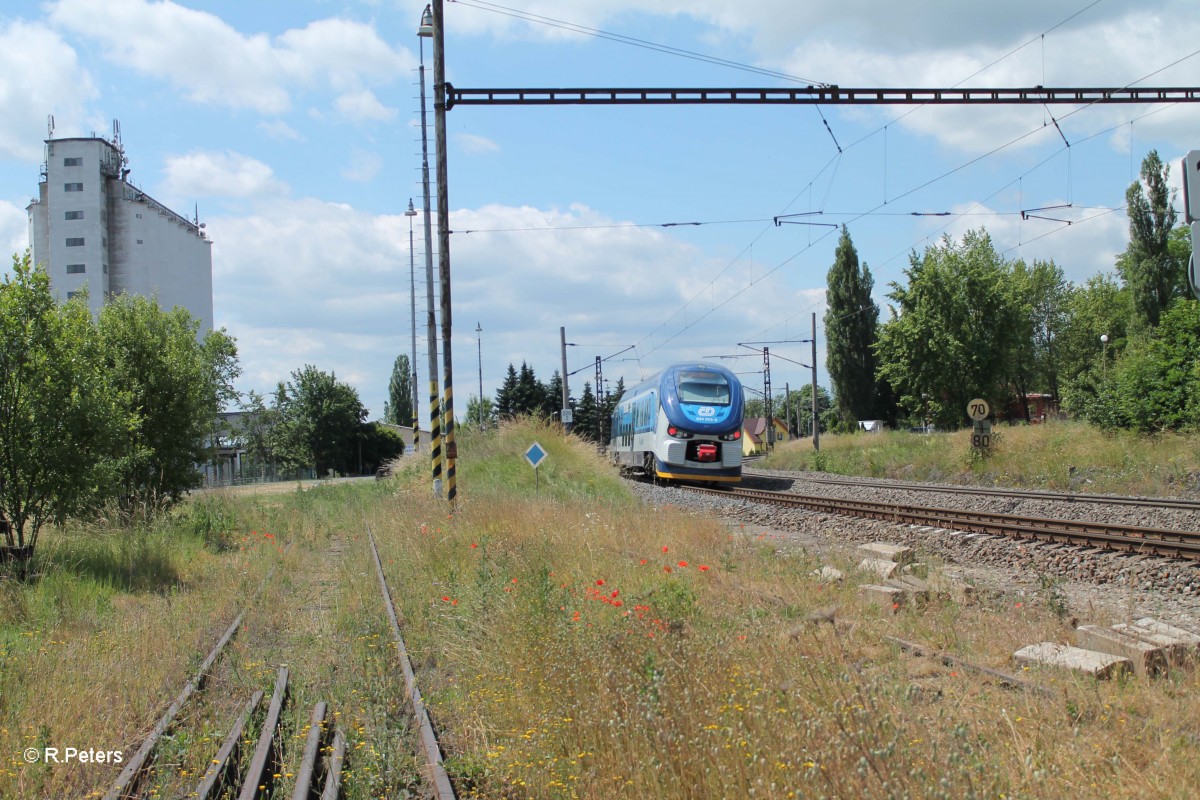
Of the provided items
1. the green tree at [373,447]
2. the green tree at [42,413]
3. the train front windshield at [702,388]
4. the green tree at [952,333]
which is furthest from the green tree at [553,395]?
the green tree at [42,413]

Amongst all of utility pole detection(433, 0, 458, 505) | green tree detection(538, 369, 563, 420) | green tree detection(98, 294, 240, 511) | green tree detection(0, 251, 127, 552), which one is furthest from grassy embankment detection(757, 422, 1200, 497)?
green tree detection(538, 369, 563, 420)

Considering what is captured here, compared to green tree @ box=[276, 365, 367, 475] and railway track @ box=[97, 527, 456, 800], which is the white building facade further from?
railway track @ box=[97, 527, 456, 800]

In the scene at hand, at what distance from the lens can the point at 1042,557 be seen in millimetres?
11383

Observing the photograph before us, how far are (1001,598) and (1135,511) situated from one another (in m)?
8.97

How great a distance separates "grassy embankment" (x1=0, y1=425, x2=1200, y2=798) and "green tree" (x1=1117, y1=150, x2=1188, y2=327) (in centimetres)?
5312

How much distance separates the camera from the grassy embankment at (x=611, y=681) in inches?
156

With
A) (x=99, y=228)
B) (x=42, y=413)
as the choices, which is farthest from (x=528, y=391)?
(x=42, y=413)

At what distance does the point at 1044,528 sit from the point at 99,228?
7778cm

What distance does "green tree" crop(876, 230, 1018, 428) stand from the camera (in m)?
48.9

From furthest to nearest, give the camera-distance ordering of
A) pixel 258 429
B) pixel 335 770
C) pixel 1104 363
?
pixel 258 429
pixel 1104 363
pixel 335 770

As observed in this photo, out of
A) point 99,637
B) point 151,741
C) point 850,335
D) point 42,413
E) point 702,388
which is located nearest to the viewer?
Result: point 151,741

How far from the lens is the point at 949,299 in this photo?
49.3m

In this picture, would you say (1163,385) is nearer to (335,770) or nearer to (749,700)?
(749,700)

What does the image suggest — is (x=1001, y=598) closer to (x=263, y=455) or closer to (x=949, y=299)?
(x=949, y=299)
